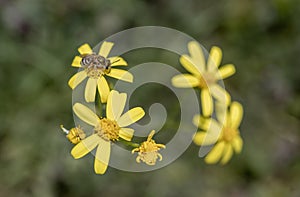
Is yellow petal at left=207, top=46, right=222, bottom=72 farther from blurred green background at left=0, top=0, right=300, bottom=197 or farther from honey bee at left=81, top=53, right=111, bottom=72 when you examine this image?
honey bee at left=81, top=53, right=111, bottom=72

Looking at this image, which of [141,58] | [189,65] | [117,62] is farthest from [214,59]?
[117,62]

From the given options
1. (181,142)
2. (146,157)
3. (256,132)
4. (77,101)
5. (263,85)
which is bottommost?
(146,157)

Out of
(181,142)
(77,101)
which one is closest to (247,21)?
(181,142)

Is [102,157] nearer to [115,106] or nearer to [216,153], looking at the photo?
[115,106]

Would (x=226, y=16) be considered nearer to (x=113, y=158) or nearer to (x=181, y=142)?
(x=181, y=142)

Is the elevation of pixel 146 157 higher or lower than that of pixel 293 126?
lower

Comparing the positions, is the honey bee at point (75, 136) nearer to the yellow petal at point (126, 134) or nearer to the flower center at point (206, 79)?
the yellow petal at point (126, 134)

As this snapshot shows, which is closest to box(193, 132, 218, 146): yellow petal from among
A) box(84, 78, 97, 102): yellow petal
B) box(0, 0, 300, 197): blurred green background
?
box(0, 0, 300, 197): blurred green background
